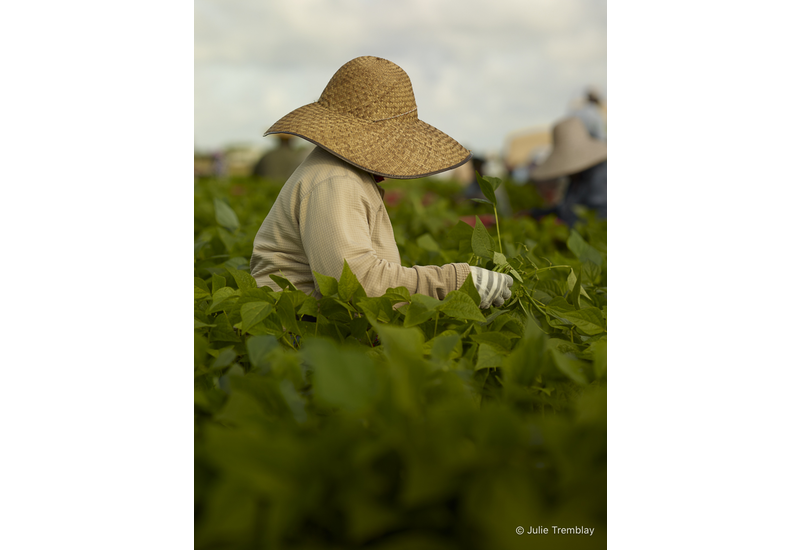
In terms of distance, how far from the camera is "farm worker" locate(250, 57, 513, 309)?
1501 mm

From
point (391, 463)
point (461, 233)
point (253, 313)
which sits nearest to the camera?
point (391, 463)

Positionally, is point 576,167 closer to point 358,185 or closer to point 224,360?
point 358,185

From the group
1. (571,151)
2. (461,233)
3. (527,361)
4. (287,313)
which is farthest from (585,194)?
(527,361)

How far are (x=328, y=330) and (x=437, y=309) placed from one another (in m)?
0.26

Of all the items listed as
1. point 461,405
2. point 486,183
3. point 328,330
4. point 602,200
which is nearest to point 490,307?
point 486,183

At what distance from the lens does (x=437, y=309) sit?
4.14 ft

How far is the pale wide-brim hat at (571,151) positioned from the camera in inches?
211

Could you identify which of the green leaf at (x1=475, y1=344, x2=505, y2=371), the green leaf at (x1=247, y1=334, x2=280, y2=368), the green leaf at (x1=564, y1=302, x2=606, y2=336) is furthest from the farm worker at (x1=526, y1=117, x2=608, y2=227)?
the green leaf at (x1=247, y1=334, x2=280, y2=368)

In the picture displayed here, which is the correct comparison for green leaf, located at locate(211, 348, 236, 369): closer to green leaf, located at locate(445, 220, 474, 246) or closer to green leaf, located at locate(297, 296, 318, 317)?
green leaf, located at locate(297, 296, 318, 317)

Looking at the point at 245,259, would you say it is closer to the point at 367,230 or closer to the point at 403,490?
the point at 367,230

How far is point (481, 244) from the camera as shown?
1604 millimetres

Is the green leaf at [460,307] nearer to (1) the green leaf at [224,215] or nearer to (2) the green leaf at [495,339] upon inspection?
(2) the green leaf at [495,339]

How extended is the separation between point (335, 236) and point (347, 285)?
0.21 metres

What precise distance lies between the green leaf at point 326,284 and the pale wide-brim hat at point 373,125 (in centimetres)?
34
